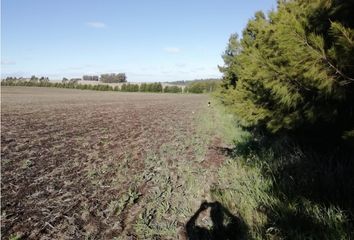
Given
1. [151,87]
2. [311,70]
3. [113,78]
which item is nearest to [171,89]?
[151,87]

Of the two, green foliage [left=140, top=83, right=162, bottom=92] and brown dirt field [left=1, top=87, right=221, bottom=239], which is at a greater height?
brown dirt field [left=1, top=87, right=221, bottom=239]

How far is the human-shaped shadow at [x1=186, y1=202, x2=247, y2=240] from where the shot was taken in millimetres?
4328

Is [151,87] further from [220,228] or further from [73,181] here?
[220,228]

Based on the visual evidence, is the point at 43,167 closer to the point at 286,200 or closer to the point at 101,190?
the point at 101,190

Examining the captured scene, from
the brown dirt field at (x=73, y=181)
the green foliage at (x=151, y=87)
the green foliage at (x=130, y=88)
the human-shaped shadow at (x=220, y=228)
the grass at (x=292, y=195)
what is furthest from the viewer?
the green foliage at (x=130, y=88)

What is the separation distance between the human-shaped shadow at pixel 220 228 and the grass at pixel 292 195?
0.10 metres

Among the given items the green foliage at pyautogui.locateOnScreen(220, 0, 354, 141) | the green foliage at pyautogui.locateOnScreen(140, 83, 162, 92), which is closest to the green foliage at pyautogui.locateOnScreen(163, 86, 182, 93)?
the green foliage at pyautogui.locateOnScreen(140, 83, 162, 92)

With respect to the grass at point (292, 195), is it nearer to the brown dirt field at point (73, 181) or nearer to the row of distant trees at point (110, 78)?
the brown dirt field at point (73, 181)

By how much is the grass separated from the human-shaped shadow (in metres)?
0.10

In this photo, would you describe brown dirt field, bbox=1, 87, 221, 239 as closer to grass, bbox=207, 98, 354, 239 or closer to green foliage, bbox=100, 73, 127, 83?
grass, bbox=207, 98, 354, 239

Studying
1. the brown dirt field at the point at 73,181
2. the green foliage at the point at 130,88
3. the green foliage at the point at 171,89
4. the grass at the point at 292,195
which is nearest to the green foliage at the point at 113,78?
the green foliage at the point at 130,88

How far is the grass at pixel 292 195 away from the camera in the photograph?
12.8 ft

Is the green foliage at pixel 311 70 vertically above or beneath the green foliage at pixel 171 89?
above

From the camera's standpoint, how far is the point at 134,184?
6527mm
